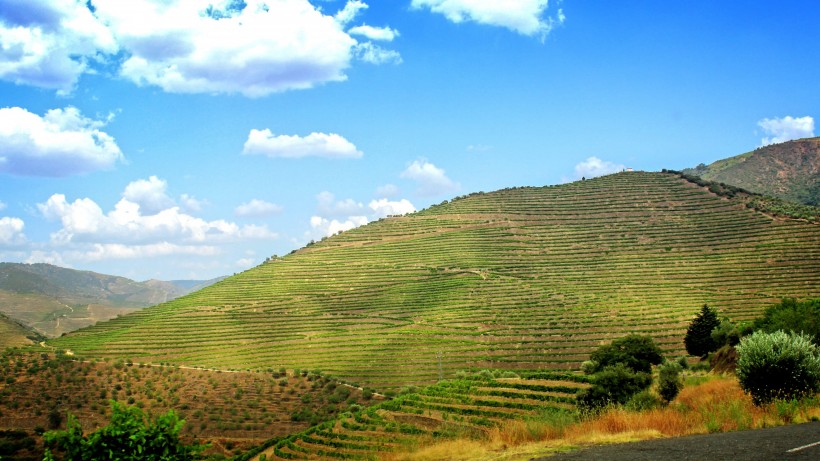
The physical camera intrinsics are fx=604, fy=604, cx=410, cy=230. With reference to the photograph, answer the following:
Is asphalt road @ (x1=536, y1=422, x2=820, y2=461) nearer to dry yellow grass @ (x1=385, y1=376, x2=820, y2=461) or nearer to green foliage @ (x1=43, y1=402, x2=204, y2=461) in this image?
dry yellow grass @ (x1=385, y1=376, x2=820, y2=461)

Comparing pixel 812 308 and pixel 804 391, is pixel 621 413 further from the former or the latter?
pixel 812 308

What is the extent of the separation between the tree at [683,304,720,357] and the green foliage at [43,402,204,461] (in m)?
43.1

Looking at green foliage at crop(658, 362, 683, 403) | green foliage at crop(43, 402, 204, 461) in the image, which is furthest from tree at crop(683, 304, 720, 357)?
green foliage at crop(43, 402, 204, 461)

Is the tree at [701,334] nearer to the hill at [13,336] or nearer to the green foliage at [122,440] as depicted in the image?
the green foliage at [122,440]

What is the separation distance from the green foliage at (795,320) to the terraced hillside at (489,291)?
14213 millimetres

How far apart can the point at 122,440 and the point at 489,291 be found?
61.5 m

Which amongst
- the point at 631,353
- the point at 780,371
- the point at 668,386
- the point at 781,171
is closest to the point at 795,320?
the point at 631,353

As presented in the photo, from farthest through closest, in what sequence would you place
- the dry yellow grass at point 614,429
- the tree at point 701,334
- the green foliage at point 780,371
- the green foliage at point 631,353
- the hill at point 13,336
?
the hill at point 13,336
the tree at point 701,334
the green foliage at point 631,353
the green foliage at point 780,371
the dry yellow grass at point 614,429

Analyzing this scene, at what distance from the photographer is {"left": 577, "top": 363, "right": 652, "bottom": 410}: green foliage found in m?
22.2

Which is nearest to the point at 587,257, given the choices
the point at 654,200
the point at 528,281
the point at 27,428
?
the point at 528,281

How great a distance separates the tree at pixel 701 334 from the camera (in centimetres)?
4462

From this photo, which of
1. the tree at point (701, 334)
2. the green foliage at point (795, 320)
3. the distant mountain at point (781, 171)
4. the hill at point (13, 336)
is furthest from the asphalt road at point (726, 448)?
the distant mountain at point (781, 171)

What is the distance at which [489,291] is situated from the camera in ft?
227

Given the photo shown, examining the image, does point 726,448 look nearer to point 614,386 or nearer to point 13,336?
point 614,386
